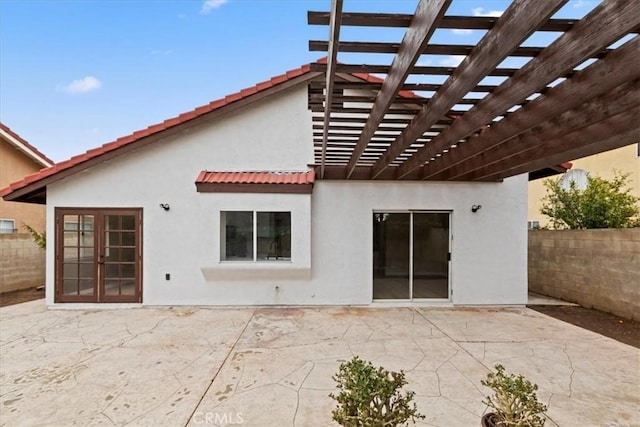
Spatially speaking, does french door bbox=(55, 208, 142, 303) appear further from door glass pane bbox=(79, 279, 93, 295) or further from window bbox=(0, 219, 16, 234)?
window bbox=(0, 219, 16, 234)

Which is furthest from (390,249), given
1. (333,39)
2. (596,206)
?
(333,39)

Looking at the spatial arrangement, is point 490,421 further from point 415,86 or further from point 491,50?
point 415,86

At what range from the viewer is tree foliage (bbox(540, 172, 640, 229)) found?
899 cm

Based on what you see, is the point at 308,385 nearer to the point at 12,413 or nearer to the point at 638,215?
the point at 12,413

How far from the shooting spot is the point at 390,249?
28.8ft

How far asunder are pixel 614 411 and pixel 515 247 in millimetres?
5240

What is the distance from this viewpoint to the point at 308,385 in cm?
416

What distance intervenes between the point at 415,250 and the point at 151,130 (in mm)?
7087

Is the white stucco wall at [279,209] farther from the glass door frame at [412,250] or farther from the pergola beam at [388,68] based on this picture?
the pergola beam at [388,68]

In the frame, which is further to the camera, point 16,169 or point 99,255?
point 16,169

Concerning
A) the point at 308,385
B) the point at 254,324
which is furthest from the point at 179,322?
the point at 308,385

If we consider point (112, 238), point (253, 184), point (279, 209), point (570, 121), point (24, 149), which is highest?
point (24, 149)

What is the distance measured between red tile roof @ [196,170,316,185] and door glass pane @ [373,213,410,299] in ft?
6.91

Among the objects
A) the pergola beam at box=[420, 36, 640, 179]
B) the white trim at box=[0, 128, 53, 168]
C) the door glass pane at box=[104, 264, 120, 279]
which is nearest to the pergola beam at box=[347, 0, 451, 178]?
the pergola beam at box=[420, 36, 640, 179]
